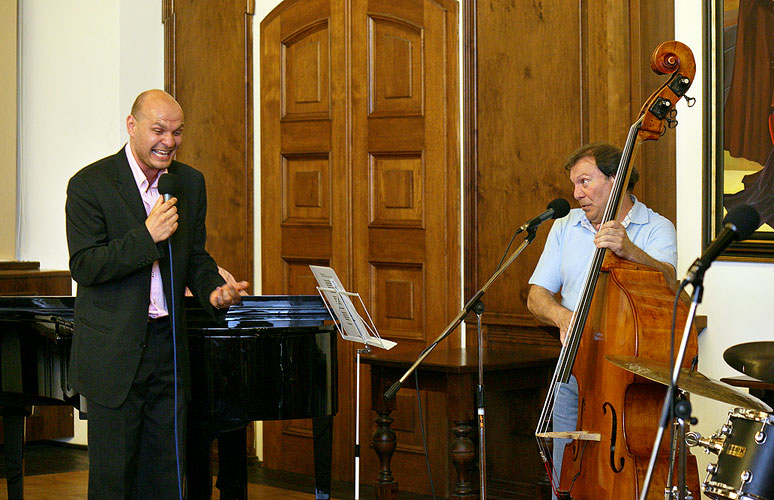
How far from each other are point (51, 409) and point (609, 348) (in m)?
4.44

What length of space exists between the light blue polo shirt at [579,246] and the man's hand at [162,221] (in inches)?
52.9

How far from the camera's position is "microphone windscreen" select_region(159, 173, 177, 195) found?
3.10 m

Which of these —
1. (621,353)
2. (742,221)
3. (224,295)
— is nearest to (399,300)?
(224,295)

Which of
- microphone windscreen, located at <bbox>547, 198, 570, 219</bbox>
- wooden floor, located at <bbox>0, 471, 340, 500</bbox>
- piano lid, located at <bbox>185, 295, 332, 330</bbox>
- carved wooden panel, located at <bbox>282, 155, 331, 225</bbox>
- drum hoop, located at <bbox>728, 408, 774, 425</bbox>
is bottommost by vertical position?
wooden floor, located at <bbox>0, 471, 340, 500</bbox>

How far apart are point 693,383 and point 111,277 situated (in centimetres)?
175

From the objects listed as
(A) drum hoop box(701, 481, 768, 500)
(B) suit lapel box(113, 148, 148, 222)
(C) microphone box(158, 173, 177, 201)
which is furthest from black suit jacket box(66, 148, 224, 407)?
(A) drum hoop box(701, 481, 768, 500)

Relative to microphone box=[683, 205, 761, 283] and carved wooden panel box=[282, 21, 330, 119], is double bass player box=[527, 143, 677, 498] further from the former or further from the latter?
carved wooden panel box=[282, 21, 330, 119]

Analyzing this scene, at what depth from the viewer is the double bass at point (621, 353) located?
2775mm

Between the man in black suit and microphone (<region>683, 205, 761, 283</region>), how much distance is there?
5.63 ft

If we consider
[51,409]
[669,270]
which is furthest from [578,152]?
[51,409]

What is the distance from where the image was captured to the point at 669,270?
126 inches

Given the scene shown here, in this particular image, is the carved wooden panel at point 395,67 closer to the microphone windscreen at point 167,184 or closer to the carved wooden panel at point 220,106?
the carved wooden panel at point 220,106

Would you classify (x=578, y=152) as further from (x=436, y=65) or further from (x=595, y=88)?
(x=436, y=65)

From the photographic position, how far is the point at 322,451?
12.9ft
